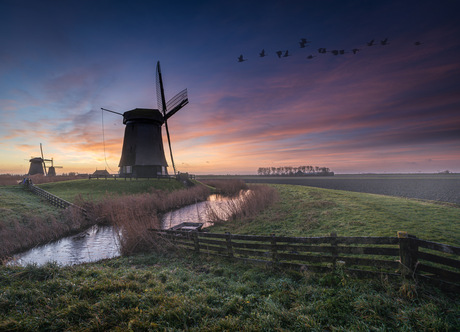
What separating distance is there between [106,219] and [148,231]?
960 cm

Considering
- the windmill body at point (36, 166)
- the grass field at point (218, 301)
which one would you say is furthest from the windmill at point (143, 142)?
the windmill body at point (36, 166)

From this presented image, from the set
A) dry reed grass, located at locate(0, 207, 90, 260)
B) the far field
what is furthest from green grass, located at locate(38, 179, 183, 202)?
the far field

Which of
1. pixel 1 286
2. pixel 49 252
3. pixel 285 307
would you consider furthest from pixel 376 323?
pixel 49 252

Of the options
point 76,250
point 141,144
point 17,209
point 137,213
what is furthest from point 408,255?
point 141,144

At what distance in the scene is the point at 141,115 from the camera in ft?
112

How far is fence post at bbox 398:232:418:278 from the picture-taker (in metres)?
5.56

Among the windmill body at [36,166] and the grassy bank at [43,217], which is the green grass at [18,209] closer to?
the grassy bank at [43,217]

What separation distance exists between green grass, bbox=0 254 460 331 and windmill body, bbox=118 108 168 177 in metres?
29.5

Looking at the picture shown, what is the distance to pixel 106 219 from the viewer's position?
18.8 m

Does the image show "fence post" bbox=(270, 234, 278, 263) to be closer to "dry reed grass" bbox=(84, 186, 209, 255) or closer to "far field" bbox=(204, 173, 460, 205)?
"dry reed grass" bbox=(84, 186, 209, 255)

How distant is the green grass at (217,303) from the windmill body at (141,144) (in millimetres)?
29475

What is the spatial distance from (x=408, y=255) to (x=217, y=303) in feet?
18.0

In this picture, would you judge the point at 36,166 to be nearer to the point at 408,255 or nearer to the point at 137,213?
the point at 137,213

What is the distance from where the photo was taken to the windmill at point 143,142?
34500mm
